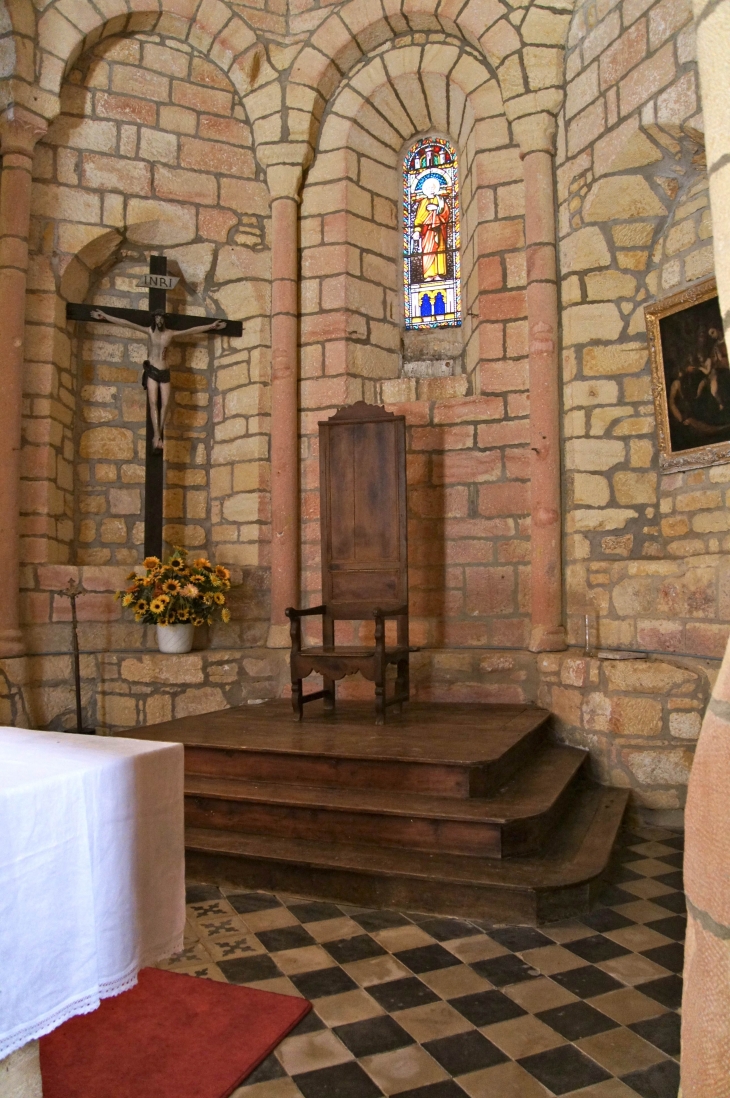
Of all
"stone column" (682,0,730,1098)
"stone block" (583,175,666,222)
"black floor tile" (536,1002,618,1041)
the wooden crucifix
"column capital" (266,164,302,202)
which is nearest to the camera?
"stone column" (682,0,730,1098)

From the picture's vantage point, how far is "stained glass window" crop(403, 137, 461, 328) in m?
6.02

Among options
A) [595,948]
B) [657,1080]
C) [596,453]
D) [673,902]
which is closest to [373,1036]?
[657,1080]

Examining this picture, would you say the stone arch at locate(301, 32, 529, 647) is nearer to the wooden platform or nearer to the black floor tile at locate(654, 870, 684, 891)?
the wooden platform


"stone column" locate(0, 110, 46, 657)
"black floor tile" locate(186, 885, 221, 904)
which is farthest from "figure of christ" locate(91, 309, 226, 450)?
"black floor tile" locate(186, 885, 221, 904)

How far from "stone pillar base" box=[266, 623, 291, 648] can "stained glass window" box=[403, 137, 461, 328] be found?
2439mm

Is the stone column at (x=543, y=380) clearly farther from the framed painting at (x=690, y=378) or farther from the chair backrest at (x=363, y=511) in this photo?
the chair backrest at (x=363, y=511)

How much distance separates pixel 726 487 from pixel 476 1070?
A: 127 inches

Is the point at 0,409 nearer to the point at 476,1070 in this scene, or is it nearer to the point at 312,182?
the point at 312,182

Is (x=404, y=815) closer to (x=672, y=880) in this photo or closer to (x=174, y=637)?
(x=672, y=880)

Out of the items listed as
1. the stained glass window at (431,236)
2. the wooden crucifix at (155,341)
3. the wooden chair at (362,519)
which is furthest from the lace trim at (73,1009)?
the stained glass window at (431,236)

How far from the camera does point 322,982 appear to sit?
2387 millimetres

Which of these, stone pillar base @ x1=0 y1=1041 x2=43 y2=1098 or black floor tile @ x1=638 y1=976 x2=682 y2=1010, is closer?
stone pillar base @ x1=0 y1=1041 x2=43 y2=1098

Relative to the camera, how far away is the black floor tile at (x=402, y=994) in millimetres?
2256

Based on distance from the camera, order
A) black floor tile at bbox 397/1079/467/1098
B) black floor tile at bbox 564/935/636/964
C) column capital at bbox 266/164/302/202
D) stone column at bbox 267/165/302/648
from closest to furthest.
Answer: black floor tile at bbox 397/1079/467/1098 < black floor tile at bbox 564/935/636/964 < stone column at bbox 267/165/302/648 < column capital at bbox 266/164/302/202
